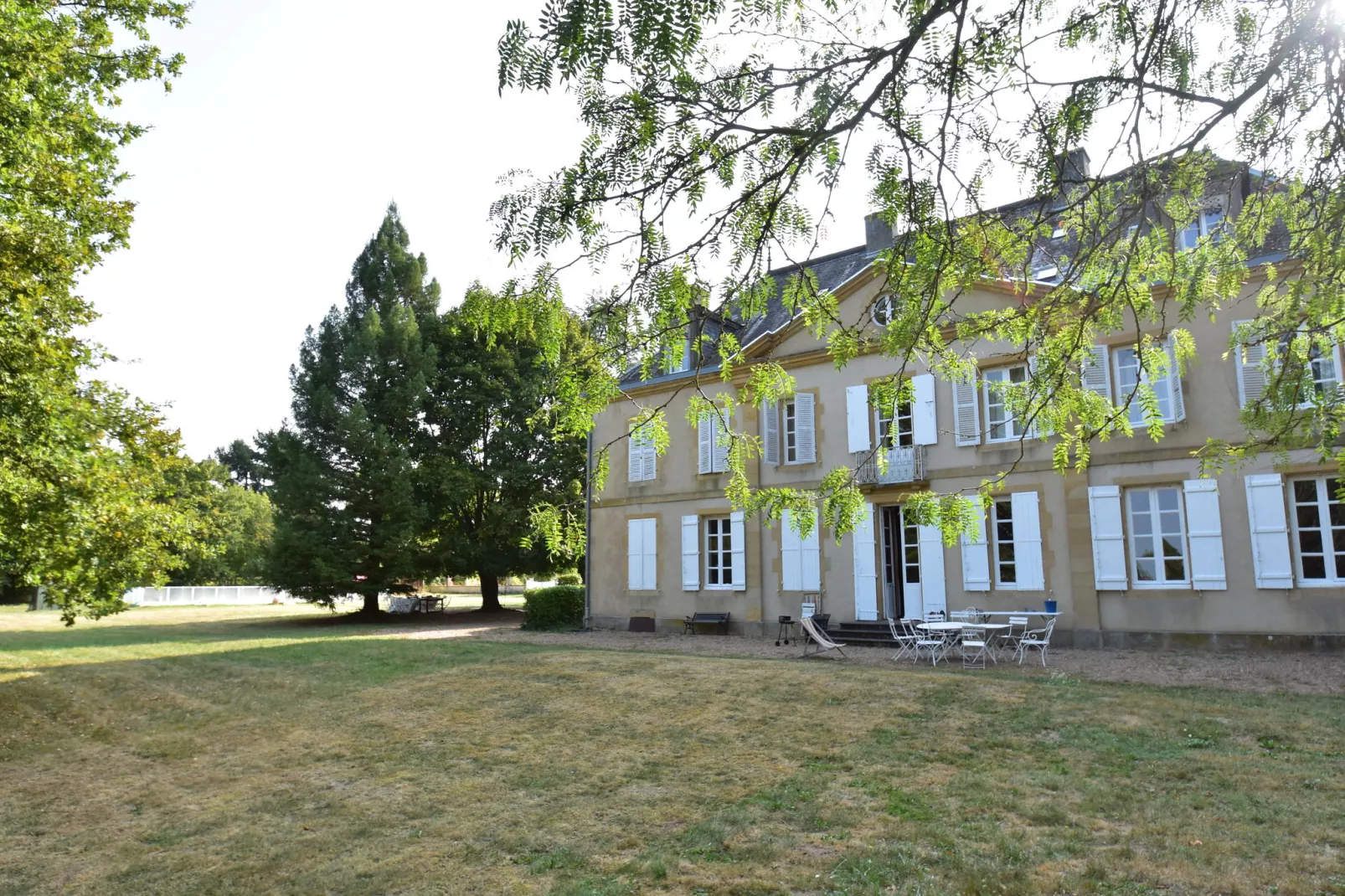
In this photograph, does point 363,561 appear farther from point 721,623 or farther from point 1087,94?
point 1087,94

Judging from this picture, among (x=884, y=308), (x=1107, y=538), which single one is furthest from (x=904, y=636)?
(x=884, y=308)

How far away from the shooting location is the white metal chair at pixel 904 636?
42.5 feet

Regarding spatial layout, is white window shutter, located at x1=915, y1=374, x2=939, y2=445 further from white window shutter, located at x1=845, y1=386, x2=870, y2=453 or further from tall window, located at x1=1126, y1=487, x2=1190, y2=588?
tall window, located at x1=1126, y1=487, x2=1190, y2=588

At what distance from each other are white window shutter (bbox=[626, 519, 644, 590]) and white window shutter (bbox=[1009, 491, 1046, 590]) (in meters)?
8.04

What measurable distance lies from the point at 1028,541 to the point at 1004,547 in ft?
1.67

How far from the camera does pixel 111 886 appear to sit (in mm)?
4984

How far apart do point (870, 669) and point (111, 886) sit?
8392 millimetres

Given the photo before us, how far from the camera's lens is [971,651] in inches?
522

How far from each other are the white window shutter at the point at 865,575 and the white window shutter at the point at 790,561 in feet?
3.81

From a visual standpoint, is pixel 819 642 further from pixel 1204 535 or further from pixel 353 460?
pixel 353 460

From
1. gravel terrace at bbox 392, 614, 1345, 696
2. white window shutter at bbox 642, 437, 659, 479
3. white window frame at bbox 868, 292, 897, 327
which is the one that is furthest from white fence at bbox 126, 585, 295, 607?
white window frame at bbox 868, 292, 897, 327

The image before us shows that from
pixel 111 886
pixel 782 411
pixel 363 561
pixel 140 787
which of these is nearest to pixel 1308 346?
pixel 111 886

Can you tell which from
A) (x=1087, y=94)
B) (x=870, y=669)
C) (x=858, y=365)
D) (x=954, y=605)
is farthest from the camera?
(x=858, y=365)

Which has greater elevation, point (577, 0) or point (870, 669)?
point (577, 0)
